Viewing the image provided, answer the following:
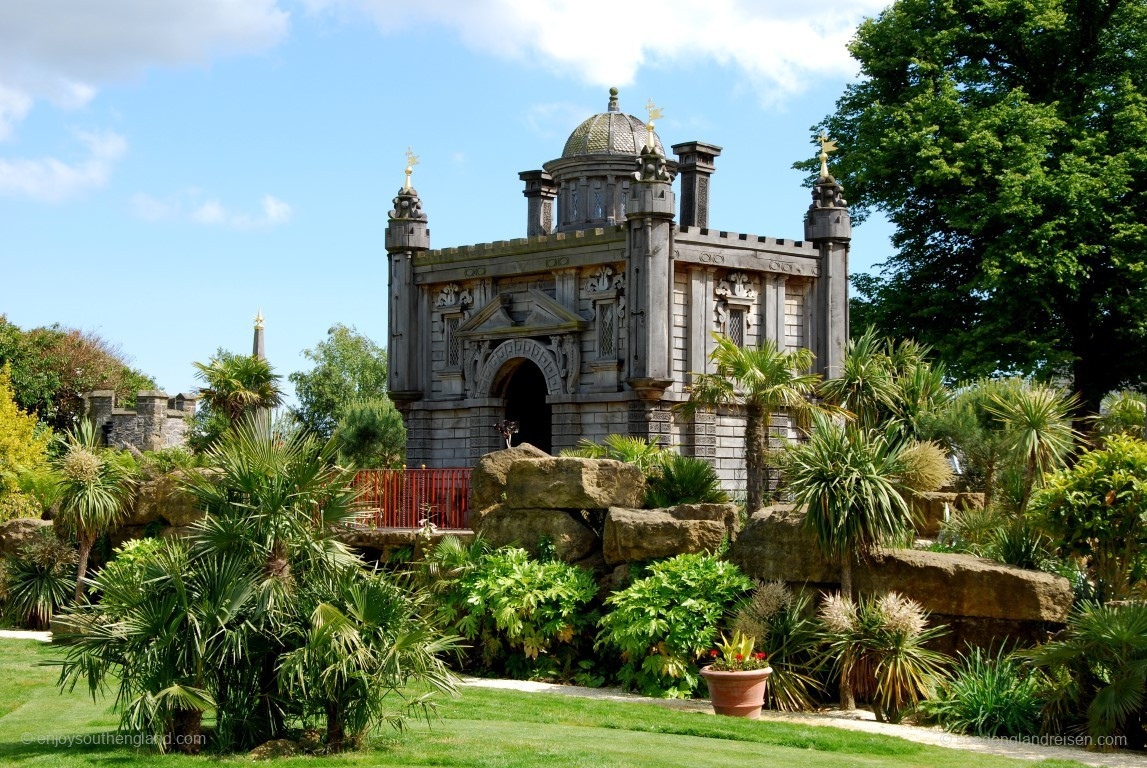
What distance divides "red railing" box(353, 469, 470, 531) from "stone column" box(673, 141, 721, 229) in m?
9.14

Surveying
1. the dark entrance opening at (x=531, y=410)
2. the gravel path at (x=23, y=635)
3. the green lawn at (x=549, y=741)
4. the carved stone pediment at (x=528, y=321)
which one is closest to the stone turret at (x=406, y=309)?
the carved stone pediment at (x=528, y=321)

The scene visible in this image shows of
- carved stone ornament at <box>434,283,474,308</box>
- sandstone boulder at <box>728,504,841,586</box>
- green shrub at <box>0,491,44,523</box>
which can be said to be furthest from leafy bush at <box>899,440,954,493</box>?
green shrub at <box>0,491,44,523</box>

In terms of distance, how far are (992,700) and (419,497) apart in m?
9.89

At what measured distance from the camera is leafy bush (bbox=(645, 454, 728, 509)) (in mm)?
20391

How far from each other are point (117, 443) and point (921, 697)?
3404 centimetres

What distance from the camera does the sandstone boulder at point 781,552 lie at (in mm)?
17359

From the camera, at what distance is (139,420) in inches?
1763

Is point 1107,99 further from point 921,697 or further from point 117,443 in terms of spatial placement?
point 117,443

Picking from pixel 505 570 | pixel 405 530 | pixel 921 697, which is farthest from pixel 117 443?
pixel 921 697

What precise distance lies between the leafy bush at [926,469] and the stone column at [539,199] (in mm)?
12567

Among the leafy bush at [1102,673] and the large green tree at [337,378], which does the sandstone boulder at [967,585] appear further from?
the large green tree at [337,378]

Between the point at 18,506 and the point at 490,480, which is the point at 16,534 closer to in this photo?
the point at 18,506

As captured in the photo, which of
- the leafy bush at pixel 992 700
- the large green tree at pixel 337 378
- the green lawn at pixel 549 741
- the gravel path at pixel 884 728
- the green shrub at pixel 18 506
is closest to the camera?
the green lawn at pixel 549 741

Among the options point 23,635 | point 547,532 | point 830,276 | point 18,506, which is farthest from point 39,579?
point 830,276
